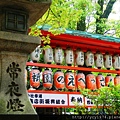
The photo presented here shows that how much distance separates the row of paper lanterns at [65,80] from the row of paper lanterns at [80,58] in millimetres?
411

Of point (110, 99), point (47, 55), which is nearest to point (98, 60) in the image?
point (47, 55)

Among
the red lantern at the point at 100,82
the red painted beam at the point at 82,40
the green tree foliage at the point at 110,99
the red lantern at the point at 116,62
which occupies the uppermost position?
the red painted beam at the point at 82,40

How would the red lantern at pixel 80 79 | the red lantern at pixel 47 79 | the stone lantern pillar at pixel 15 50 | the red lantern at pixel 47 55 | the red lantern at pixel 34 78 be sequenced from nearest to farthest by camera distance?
the stone lantern pillar at pixel 15 50
the red lantern at pixel 34 78
the red lantern at pixel 47 79
the red lantern at pixel 47 55
the red lantern at pixel 80 79

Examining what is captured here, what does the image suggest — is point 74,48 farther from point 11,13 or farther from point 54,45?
point 11,13

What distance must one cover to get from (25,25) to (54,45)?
197 inches

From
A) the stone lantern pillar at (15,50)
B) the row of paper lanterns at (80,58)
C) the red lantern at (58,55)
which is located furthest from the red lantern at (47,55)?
the stone lantern pillar at (15,50)

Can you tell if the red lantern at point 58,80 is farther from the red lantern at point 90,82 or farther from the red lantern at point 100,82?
the red lantern at point 100,82

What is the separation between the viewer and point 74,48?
1048 centimetres

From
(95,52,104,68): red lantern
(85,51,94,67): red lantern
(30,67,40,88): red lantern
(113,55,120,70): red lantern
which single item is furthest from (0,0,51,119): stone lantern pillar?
(113,55,120,70): red lantern

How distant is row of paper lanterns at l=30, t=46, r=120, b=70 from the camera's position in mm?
9727

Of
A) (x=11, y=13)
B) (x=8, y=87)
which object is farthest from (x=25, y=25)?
(x=8, y=87)

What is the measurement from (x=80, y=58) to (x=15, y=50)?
5.79 meters

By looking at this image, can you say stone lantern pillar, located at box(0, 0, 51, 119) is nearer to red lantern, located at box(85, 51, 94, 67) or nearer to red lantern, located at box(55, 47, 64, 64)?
red lantern, located at box(55, 47, 64, 64)

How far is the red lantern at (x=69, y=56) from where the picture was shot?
10196 millimetres
